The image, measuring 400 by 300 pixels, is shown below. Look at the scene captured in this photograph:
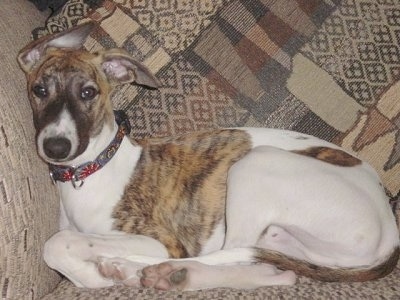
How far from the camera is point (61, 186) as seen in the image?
3447mm

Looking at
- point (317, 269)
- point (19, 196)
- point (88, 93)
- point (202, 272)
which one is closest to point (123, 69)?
point (88, 93)

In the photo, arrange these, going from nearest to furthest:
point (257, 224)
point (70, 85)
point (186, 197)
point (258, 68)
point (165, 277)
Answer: point (165, 277), point (257, 224), point (70, 85), point (186, 197), point (258, 68)

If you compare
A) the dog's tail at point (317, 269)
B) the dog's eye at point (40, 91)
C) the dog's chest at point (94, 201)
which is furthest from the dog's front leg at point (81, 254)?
the dog's eye at point (40, 91)

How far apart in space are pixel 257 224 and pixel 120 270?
698mm

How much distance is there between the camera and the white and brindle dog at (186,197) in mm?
2986

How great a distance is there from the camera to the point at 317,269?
2982 mm

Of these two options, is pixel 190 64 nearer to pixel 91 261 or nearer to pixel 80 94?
pixel 80 94

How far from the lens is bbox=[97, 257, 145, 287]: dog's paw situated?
2916mm

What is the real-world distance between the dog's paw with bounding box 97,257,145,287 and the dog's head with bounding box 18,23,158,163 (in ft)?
1.73

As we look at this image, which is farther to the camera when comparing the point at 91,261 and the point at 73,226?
the point at 73,226

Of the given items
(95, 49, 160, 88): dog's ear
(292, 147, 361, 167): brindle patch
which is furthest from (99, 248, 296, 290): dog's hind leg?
(95, 49, 160, 88): dog's ear

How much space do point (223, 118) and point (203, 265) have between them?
3.64ft

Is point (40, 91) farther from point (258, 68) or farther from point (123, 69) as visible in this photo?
point (258, 68)

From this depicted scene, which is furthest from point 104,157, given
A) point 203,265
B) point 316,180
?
point 316,180
